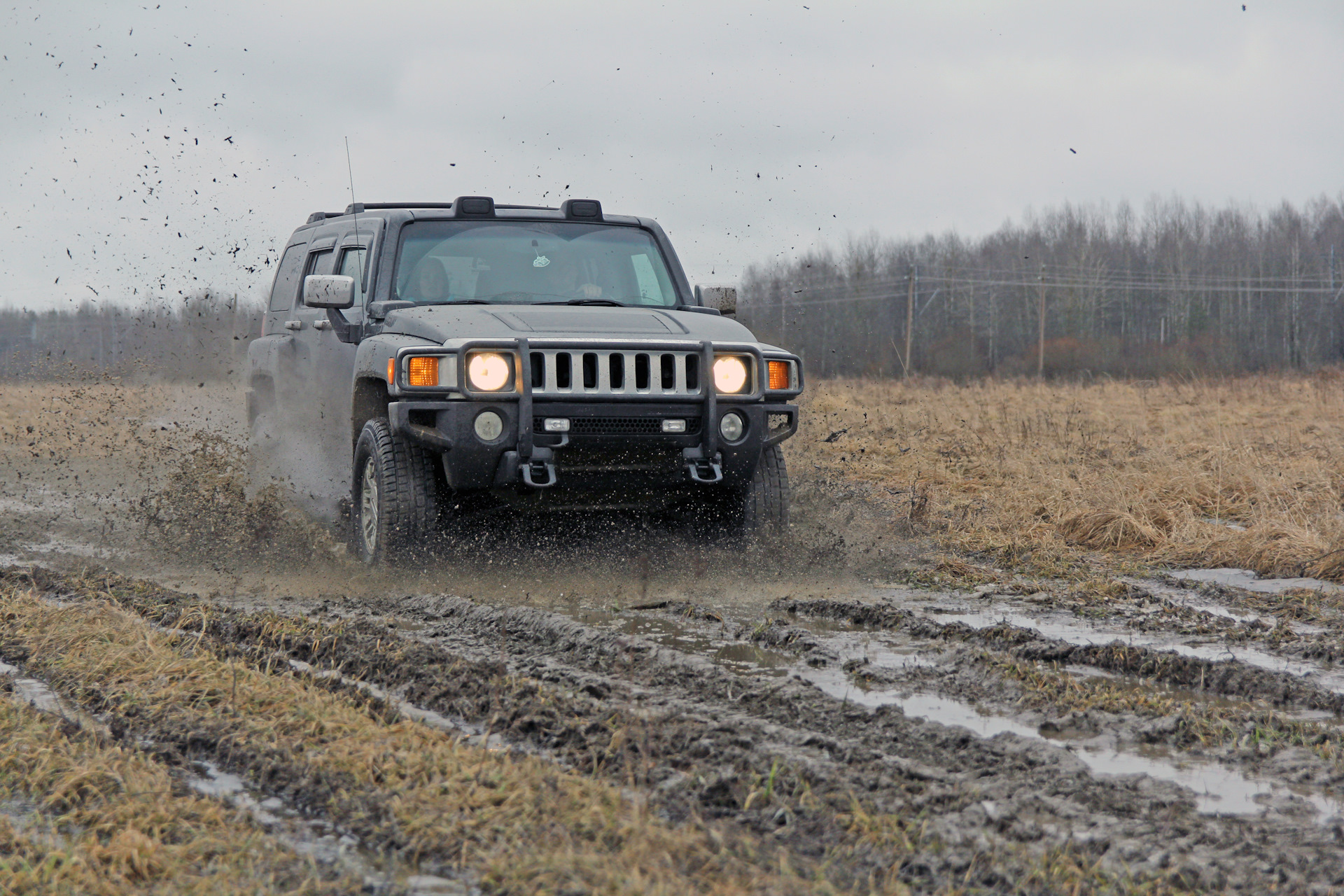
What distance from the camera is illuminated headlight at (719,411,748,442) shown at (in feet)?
20.0

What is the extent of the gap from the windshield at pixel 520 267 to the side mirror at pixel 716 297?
7.1 inches

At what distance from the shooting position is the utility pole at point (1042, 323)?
49219mm

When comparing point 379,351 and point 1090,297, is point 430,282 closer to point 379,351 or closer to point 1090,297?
point 379,351

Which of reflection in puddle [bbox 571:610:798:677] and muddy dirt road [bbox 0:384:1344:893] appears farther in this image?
reflection in puddle [bbox 571:610:798:677]

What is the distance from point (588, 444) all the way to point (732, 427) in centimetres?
75

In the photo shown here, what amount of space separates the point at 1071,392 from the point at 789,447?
1437 centimetres

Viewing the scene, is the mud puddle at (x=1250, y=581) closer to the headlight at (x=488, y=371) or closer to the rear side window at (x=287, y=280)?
the headlight at (x=488, y=371)

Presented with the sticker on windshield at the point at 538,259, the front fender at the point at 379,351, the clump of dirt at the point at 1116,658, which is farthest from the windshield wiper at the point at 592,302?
the clump of dirt at the point at 1116,658

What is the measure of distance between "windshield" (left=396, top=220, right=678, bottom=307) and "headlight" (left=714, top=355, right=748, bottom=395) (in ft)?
3.53

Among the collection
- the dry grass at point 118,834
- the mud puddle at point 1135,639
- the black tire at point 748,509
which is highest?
the black tire at point 748,509

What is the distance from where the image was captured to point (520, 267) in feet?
22.9

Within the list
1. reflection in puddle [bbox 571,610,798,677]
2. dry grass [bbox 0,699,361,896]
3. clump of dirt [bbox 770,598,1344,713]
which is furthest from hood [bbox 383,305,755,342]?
dry grass [bbox 0,699,361,896]

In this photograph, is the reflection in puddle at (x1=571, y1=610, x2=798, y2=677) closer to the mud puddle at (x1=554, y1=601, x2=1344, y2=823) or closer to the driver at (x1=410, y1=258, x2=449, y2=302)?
the mud puddle at (x1=554, y1=601, x2=1344, y2=823)

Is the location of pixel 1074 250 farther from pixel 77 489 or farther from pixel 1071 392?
pixel 77 489
